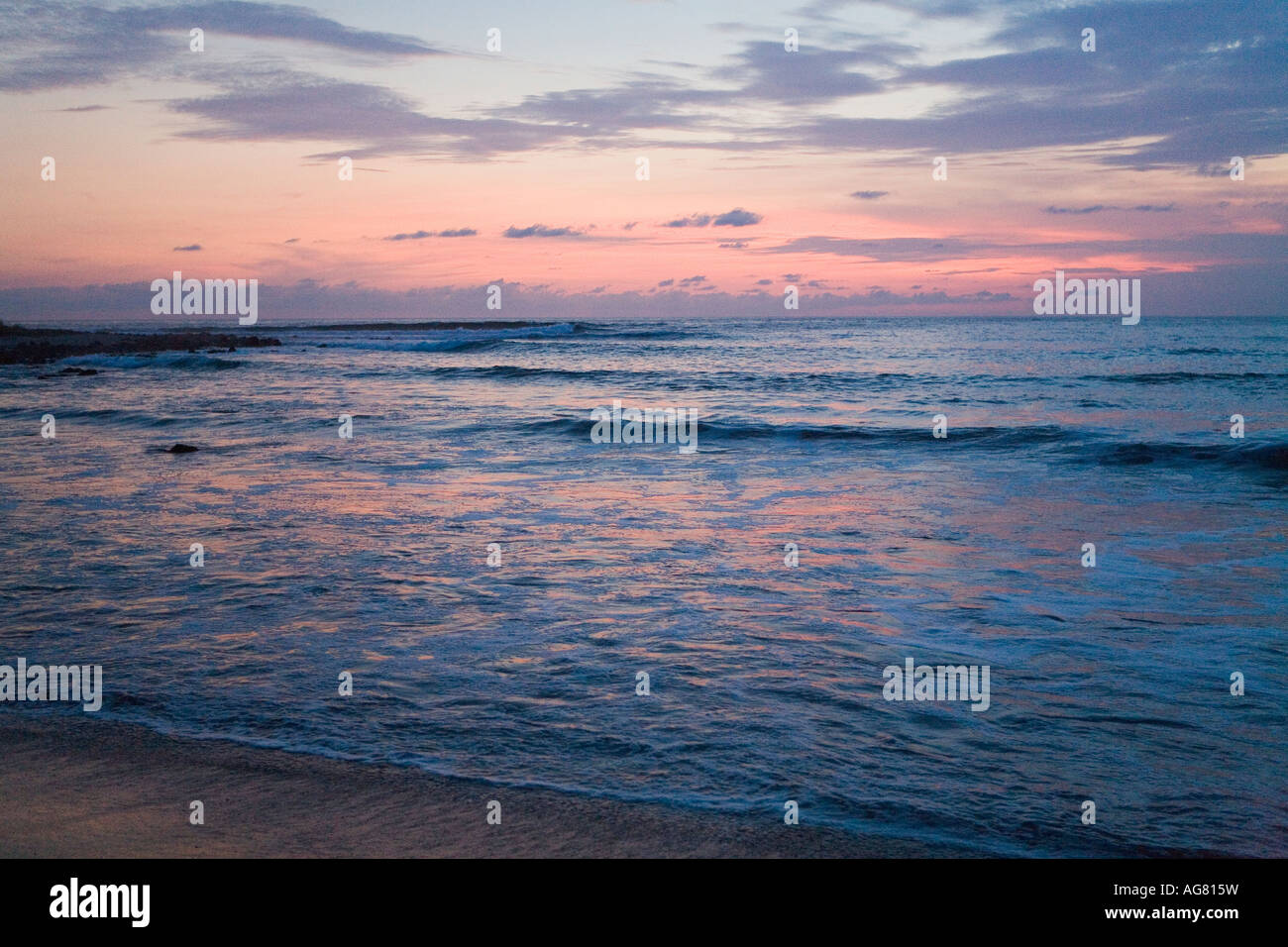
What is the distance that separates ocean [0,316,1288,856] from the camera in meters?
4.42

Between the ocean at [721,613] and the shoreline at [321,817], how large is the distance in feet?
0.52

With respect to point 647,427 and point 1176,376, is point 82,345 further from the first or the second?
point 1176,376

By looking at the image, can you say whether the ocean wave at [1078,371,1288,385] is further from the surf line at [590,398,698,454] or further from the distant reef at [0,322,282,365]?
the distant reef at [0,322,282,365]

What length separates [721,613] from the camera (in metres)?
7.17

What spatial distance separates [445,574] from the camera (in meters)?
8.29

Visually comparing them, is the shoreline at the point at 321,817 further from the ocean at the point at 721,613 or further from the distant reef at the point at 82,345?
the distant reef at the point at 82,345

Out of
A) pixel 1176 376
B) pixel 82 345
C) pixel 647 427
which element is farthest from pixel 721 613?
pixel 82 345

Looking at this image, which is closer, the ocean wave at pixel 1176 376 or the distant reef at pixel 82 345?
the ocean wave at pixel 1176 376

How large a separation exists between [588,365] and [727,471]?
3008cm

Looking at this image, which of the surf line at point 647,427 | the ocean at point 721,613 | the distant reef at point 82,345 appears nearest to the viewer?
the ocean at point 721,613

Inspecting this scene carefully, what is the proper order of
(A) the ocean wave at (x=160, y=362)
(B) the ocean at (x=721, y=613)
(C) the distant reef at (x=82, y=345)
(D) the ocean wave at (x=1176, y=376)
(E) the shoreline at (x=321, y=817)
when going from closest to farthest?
(E) the shoreline at (x=321, y=817) → (B) the ocean at (x=721, y=613) → (D) the ocean wave at (x=1176, y=376) → (A) the ocean wave at (x=160, y=362) → (C) the distant reef at (x=82, y=345)

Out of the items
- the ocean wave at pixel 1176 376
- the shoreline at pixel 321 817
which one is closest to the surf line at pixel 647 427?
the shoreline at pixel 321 817

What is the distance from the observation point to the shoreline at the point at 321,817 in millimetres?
3699
